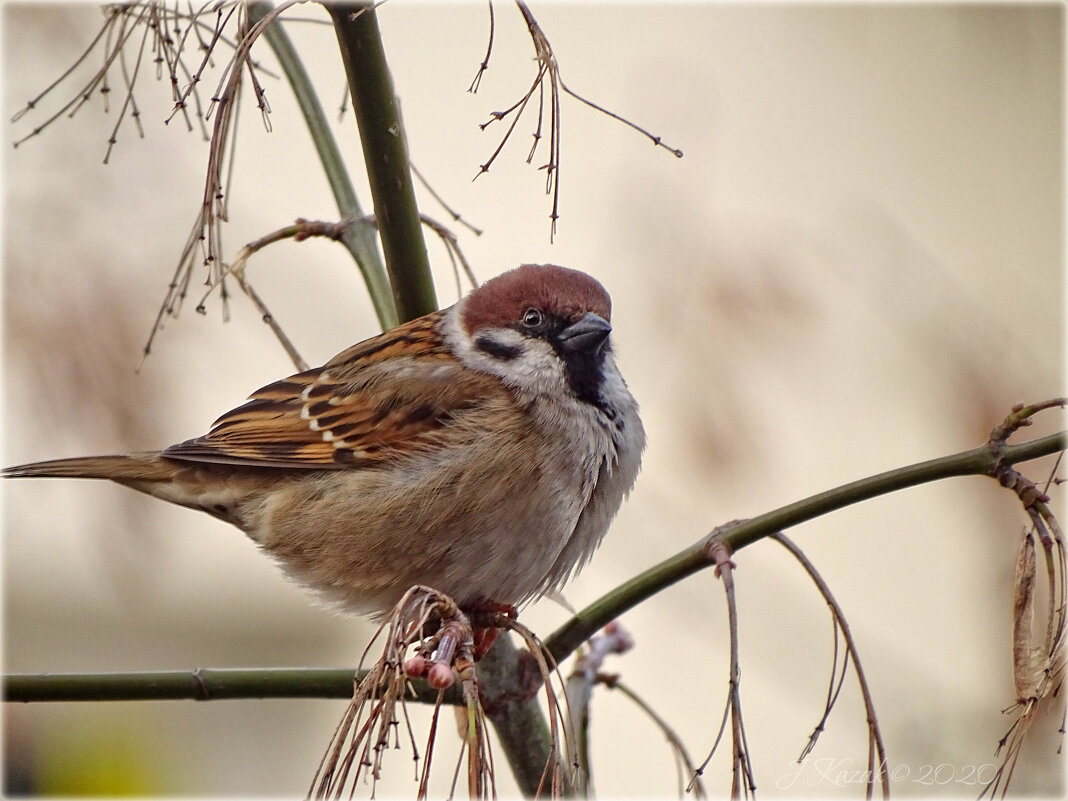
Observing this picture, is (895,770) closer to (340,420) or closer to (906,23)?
(340,420)

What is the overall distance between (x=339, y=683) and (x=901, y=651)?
300 cm

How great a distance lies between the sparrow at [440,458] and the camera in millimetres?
2045

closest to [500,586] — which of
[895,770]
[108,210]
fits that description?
[895,770]

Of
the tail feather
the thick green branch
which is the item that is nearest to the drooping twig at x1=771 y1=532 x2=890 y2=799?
the thick green branch

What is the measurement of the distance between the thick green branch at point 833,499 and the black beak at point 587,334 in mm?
754

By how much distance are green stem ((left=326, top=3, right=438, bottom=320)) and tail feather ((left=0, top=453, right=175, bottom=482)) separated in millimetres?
866

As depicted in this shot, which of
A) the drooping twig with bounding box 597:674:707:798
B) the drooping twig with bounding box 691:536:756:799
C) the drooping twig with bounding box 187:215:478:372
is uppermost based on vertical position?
the drooping twig with bounding box 187:215:478:372

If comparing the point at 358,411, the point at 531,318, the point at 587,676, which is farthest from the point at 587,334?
the point at 587,676

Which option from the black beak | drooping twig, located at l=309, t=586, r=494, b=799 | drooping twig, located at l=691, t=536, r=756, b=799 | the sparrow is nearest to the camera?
drooping twig, located at l=309, t=586, r=494, b=799

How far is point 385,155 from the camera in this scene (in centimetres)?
156

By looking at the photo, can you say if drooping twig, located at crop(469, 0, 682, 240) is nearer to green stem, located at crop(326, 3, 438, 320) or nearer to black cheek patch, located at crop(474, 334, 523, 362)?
green stem, located at crop(326, 3, 438, 320)

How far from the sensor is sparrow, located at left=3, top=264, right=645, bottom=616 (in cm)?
204

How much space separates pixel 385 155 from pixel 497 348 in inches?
30.0

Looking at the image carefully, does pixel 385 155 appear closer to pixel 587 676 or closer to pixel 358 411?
pixel 358 411
